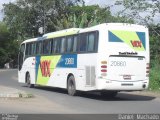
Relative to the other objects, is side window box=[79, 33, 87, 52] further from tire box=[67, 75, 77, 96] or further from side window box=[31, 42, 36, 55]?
side window box=[31, 42, 36, 55]

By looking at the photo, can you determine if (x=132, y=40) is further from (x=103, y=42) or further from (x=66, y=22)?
(x=66, y=22)

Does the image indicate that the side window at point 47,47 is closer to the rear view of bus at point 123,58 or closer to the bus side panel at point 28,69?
the bus side panel at point 28,69

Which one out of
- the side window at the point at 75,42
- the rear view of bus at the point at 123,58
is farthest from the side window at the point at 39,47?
the rear view of bus at the point at 123,58

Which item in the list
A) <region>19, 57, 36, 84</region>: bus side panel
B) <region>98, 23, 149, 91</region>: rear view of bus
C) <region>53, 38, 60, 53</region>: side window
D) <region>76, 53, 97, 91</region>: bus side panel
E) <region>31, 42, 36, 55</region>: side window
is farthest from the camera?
<region>19, 57, 36, 84</region>: bus side panel

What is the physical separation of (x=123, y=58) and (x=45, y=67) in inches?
281

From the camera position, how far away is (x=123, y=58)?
1953cm

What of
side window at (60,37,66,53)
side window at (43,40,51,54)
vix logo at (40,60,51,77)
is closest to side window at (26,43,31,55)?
vix logo at (40,60,51,77)

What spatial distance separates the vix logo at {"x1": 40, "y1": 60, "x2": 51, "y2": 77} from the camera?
25125 mm

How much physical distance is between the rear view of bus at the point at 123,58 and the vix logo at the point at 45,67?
6.26m

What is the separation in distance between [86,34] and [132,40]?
212cm

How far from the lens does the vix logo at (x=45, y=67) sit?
82.4 feet

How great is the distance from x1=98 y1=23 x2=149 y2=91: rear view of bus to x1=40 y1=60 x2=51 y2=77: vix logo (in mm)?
6261

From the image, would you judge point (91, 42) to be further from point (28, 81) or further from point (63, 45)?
point (28, 81)

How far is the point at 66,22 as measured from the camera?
42219 millimetres
